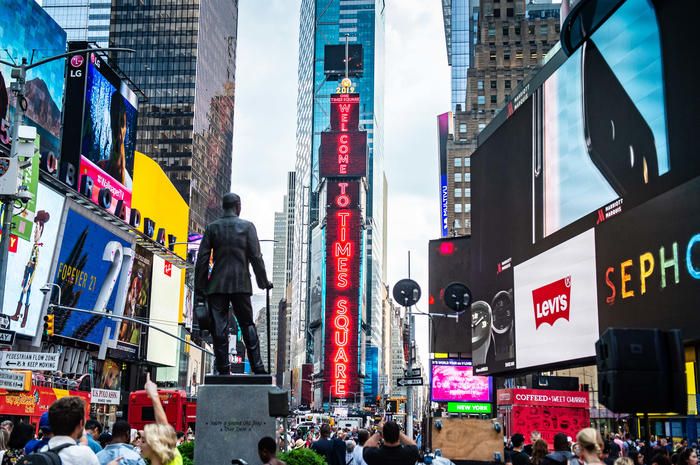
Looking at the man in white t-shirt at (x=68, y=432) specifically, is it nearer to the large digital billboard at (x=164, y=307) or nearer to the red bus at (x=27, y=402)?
the red bus at (x=27, y=402)

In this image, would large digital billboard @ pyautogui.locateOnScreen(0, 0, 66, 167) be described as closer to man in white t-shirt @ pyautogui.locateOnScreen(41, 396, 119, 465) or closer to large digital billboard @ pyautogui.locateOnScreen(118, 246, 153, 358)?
large digital billboard @ pyautogui.locateOnScreen(118, 246, 153, 358)

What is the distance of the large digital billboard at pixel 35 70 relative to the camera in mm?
52219

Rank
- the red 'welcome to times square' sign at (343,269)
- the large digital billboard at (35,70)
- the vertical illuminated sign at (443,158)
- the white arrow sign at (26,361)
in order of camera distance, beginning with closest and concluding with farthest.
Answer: the white arrow sign at (26,361), the large digital billboard at (35,70), the vertical illuminated sign at (443,158), the red 'welcome to times square' sign at (343,269)

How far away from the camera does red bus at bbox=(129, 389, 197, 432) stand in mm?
41688

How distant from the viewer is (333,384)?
152 metres

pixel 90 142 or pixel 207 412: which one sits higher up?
pixel 90 142

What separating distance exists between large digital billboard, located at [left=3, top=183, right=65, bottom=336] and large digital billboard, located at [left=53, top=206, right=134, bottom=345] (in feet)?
6.28

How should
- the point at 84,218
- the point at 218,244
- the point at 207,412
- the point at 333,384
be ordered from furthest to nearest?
the point at 333,384, the point at 84,218, the point at 218,244, the point at 207,412

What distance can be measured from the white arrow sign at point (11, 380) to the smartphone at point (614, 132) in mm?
19323

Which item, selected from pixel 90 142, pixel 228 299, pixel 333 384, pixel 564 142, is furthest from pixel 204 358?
pixel 228 299

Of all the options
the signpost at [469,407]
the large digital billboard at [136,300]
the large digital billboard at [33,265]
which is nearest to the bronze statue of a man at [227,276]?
the signpost at [469,407]

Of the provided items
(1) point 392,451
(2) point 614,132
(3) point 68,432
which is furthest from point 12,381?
(2) point 614,132

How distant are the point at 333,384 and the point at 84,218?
3683 inches

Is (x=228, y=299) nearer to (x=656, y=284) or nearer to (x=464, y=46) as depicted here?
(x=656, y=284)
